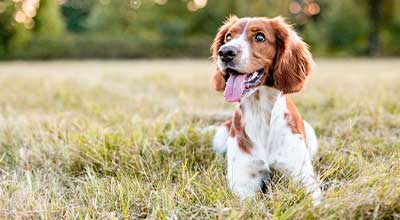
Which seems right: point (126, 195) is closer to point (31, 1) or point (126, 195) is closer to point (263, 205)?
point (263, 205)

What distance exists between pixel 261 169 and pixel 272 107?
1.39ft

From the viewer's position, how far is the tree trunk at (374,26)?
33.5 m

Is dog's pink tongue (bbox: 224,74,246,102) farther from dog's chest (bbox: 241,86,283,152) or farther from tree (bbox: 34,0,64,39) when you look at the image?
tree (bbox: 34,0,64,39)

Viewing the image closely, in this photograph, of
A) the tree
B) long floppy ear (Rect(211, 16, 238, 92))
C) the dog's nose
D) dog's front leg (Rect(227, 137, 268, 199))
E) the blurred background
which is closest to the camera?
the dog's nose

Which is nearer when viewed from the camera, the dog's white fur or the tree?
the dog's white fur

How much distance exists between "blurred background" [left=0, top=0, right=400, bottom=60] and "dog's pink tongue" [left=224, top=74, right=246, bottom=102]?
95.7 ft

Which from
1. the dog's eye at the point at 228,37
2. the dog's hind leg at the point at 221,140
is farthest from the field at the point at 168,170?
the dog's eye at the point at 228,37

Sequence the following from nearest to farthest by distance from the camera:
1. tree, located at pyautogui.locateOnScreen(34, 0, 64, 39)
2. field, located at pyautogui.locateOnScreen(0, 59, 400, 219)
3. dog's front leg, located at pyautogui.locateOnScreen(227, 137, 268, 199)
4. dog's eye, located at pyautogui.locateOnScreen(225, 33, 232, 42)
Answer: field, located at pyautogui.locateOnScreen(0, 59, 400, 219)
dog's front leg, located at pyautogui.locateOnScreen(227, 137, 268, 199)
dog's eye, located at pyautogui.locateOnScreen(225, 33, 232, 42)
tree, located at pyautogui.locateOnScreen(34, 0, 64, 39)

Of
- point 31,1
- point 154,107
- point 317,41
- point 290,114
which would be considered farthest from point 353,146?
point 317,41

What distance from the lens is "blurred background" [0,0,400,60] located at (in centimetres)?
3064

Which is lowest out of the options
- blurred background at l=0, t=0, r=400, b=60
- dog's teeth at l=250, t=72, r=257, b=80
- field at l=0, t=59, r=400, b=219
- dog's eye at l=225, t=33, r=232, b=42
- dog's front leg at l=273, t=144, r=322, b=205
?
blurred background at l=0, t=0, r=400, b=60

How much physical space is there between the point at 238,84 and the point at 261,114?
1.04 feet

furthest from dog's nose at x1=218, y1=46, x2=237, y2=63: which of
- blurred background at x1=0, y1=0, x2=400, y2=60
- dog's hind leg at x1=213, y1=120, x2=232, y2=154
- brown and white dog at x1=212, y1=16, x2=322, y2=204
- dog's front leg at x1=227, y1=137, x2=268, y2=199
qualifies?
blurred background at x1=0, y1=0, x2=400, y2=60

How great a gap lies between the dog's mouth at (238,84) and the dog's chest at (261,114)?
0.53 ft
